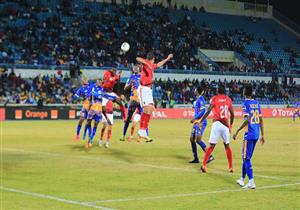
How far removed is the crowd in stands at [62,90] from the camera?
45.2m

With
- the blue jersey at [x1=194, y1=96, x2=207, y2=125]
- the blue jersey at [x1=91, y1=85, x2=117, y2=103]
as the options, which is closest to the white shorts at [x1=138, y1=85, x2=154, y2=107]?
the blue jersey at [x1=194, y1=96, x2=207, y2=125]

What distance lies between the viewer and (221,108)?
50.7 ft

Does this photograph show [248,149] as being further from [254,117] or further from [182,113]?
[182,113]

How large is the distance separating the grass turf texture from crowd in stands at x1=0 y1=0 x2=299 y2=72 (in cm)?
2678

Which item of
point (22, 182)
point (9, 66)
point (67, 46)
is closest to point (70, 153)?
point (22, 182)

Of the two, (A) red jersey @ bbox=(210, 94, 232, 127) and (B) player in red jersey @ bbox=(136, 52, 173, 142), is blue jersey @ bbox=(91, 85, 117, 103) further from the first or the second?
(A) red jersey @ bbox=(210, 94, 232, 127)

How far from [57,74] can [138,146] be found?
86.4 feet

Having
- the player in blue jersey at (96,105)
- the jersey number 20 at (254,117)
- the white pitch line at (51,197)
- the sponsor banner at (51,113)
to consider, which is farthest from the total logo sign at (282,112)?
the white pitch line at (51,197)

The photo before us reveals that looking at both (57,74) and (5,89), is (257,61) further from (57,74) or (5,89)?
(5,89)

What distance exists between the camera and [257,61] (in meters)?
68.2

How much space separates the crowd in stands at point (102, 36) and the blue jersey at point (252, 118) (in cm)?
3592

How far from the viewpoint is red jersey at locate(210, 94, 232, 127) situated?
1538 cm

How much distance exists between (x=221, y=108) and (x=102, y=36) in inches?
1622

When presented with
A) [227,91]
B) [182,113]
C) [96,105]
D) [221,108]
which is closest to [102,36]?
[182,113]
